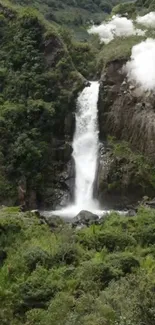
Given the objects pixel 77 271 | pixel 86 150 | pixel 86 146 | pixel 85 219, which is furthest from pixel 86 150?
pixel 77 271

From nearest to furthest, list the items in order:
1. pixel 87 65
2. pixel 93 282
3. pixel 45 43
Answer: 1. pixel 93 282
2. pixel 45 43
3. pixel 87 65

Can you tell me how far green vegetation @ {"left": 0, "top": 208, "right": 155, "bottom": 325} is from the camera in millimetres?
14961

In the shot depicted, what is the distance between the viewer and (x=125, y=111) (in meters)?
38.6

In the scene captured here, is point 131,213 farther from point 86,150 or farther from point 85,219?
point 86,150

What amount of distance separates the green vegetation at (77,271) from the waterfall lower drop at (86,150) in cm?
855

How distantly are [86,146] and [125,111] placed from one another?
12.5ft

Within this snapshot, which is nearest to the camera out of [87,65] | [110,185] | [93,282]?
[93,282]

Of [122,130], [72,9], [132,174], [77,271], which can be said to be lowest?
[77,271]

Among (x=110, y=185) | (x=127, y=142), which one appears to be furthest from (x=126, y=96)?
(x=110, y=185)

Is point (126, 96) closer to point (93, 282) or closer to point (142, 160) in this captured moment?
point (142, 160)

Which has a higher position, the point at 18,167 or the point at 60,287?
the point at 18,167

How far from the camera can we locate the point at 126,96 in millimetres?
38688

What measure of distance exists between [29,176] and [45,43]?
1264 cm

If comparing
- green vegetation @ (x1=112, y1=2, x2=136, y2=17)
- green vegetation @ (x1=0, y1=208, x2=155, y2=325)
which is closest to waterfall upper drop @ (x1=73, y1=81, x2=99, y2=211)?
green vegetation @ (x1=0, y1=208, x2=155, y2=325)
